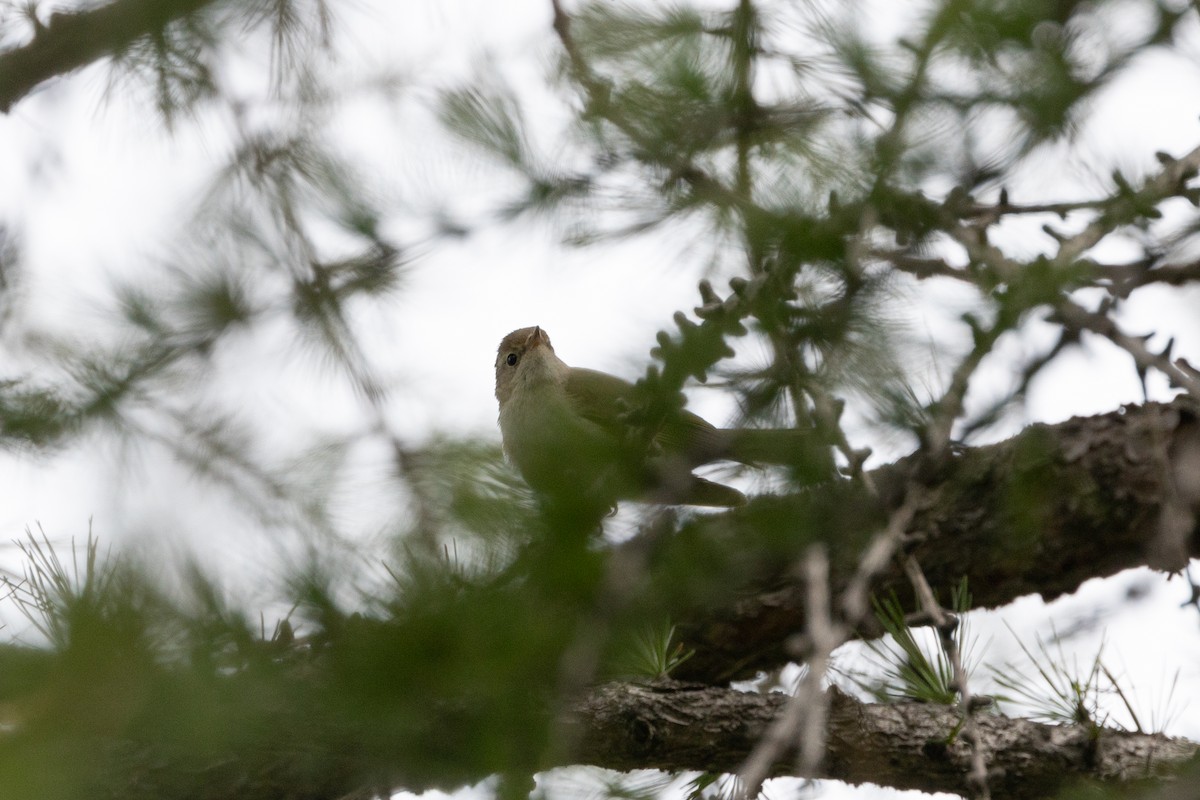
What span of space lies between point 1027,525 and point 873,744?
0.82 m

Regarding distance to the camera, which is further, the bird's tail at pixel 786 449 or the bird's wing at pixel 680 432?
the bird's tail at pixel 786 449

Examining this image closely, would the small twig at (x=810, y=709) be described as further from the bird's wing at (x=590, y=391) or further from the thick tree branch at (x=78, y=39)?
the thick tree branch at (x=78, y=39)

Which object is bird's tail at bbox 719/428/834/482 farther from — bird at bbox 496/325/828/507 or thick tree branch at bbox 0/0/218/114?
thick tree branch at bbox 0/0/218/114

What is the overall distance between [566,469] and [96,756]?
2.90ft

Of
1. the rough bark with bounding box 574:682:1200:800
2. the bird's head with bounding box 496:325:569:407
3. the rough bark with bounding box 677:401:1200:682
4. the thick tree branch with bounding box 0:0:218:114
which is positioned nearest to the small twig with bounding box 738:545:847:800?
the rough bark with bounding box 574:682:1200:800

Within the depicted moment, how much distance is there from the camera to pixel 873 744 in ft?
10.2

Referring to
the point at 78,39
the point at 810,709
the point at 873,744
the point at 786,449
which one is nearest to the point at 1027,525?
the point at 873,744

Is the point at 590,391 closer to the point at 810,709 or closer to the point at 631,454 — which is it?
the point at 810,709

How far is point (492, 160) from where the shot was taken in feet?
12.2

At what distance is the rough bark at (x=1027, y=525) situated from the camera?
11.2 ft

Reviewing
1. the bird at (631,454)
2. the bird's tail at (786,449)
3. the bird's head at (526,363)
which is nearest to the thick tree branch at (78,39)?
the bird's head at (526,363)

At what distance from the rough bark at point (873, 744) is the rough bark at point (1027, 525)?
1.08 ft

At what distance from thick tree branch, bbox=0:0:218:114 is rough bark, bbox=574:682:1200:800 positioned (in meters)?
2.66

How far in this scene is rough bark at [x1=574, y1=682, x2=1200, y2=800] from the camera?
3.06 metres
